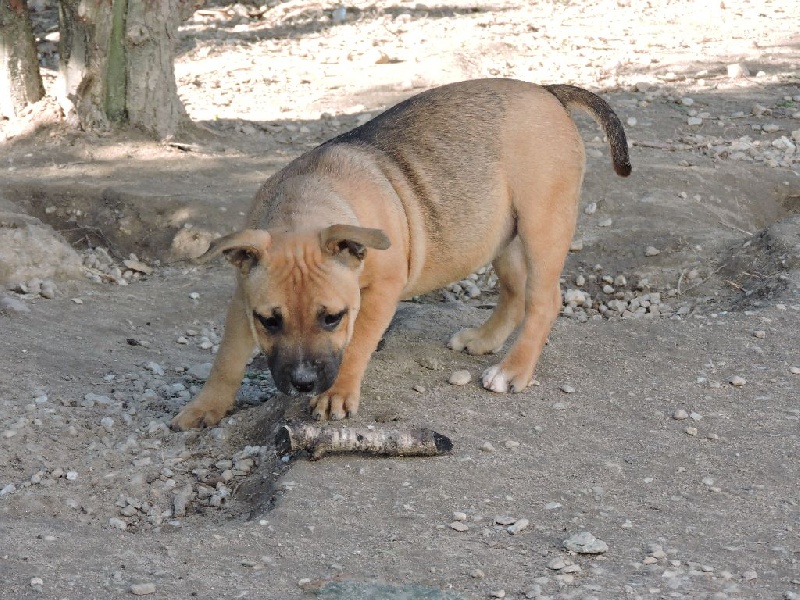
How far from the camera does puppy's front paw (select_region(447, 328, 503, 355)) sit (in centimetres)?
728

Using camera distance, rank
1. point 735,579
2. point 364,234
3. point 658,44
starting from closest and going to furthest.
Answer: point 735,579 → point 364,234 → point 658,44

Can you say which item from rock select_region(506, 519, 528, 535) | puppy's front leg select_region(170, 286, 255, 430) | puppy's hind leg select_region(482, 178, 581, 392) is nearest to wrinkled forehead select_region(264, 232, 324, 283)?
puppy's front leg select_region(170, 286, 255, 430)

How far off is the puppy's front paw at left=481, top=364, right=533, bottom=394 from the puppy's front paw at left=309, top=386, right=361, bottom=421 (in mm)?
952

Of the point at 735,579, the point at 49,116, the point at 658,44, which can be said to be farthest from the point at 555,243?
the point at 658,44

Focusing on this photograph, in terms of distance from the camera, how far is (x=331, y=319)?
17.9ft

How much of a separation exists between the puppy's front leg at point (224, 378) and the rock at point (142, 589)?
6.26ft

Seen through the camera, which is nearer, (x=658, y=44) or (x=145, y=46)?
(x=145, y=46)

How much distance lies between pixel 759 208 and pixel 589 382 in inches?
163

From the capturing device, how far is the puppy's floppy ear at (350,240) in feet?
17.2

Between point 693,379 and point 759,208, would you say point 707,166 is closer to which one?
point 759,208

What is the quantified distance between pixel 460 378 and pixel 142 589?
283cm

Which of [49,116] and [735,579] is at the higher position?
[49,116]

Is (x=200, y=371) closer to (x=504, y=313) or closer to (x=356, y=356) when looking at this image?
(x=356, y=356)

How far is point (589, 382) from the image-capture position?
22.0 feet
